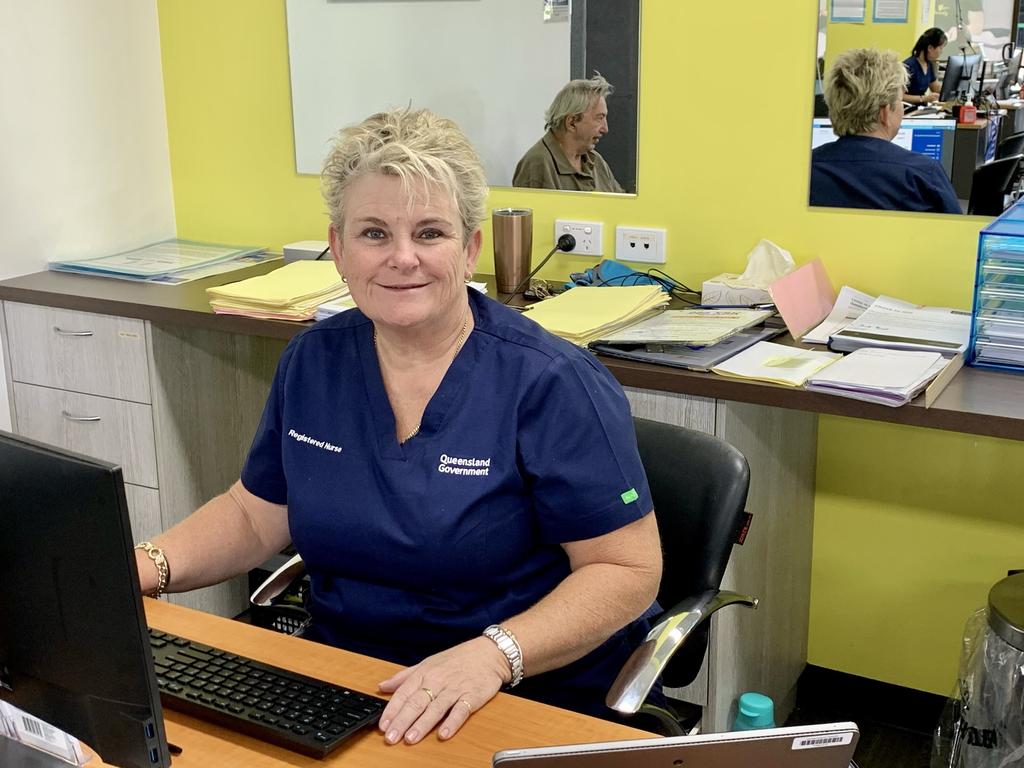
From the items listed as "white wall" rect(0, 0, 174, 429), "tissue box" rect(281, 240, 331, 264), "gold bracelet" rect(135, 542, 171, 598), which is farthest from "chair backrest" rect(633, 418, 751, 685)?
"white wall" rect(0, 0, 174, 429)

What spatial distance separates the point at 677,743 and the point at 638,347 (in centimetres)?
136

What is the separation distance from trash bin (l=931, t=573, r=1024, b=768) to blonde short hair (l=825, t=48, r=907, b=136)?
94 centimetres

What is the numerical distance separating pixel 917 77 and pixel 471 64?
3.41 feet

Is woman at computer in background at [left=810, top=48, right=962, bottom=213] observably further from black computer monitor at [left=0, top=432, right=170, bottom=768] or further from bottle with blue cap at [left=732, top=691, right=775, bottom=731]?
black computer monitor at [left=0, top=432, right=170, bottom=768]

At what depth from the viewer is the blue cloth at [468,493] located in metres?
1.48

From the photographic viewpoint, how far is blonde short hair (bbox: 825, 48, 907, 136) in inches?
91.0

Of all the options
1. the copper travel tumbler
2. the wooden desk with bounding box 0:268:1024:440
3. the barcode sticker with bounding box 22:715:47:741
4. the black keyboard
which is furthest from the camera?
the copper travel tumbler

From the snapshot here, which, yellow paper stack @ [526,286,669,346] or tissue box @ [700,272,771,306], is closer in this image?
yellow paper stack @ [526,286,669,346]

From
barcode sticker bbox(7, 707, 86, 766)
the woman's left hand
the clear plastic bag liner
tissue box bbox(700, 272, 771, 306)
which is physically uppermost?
tissue box bbox(700, 272, 771, 306)

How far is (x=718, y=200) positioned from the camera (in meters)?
2.55

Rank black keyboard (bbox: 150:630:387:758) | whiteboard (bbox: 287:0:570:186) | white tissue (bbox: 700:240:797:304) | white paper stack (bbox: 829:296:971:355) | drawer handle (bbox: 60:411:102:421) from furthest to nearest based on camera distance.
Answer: drawer handle (bbox: 60:411:102:421)
whiteboard (bbox: 287:0:570:186)
white tissue (bbox: 700:240:797:304)
white paper stack (bbox: 829:296:971:355)
black keyboard (bbox: 150:630:387:758)

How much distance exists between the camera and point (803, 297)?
91.2 inches

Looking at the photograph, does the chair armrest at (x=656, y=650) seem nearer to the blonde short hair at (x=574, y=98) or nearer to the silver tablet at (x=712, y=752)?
the silver tablet at (x=712, y=752)

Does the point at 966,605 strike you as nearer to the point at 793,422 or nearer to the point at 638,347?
the point at 793,422
